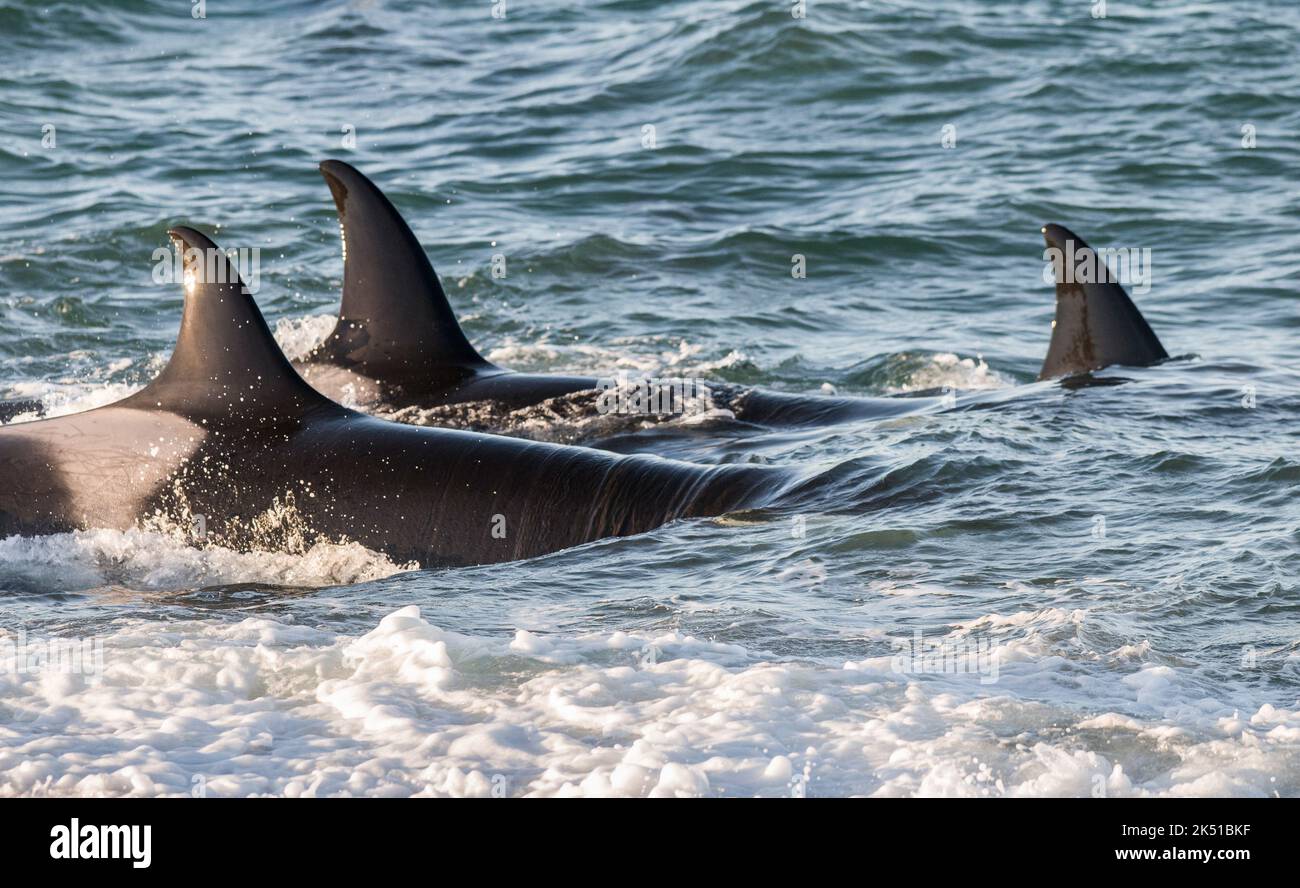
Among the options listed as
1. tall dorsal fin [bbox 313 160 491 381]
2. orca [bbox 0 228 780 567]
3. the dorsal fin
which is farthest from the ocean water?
tall dorsal fin [bbox 313 160 491 381]

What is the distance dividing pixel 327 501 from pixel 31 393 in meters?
5.65

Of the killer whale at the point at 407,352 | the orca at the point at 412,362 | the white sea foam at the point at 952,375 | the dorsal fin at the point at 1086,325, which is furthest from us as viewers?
the white sea foam at the point at 952,375

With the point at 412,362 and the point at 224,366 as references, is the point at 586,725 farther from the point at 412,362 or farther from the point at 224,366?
the point at 412,362

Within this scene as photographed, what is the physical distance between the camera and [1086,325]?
10766mm

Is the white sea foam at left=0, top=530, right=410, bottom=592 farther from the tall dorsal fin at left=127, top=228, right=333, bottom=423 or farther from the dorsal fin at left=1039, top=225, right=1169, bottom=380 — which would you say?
the dorsal fin at left=1039, top=225, right=1169, bottom=380

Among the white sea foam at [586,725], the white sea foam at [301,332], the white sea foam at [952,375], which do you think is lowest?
the white sea foam at [586,725]

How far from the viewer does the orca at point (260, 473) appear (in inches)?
286

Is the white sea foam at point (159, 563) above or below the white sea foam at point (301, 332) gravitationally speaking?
below

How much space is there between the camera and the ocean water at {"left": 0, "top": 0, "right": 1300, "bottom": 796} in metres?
5.18

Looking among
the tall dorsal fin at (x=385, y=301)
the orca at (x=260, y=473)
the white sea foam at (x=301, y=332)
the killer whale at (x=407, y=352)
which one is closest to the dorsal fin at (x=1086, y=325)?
the killer whale at (x=407, y=352)

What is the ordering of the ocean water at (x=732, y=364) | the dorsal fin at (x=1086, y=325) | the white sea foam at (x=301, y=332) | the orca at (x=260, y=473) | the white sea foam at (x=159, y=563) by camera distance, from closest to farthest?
the ocean water at (x=732, y=364) < the white sea foam at (x=159, y=563) < the orca at (x=260, y=473) < the dorsal fin at (x=1086, y=325) < the white sea foam at (x=301, y=332)

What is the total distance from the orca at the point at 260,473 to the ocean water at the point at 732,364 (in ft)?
0.51

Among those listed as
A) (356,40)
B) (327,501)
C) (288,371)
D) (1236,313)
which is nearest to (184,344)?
(288,371)

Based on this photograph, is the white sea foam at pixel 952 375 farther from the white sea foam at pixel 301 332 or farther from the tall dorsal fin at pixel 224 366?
the tall dorsal fin at pixel 224 366
